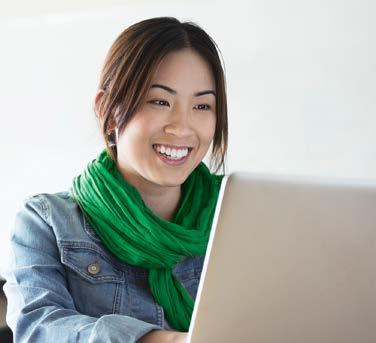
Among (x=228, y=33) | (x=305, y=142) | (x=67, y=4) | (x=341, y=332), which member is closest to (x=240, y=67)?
(x=228, y=33)

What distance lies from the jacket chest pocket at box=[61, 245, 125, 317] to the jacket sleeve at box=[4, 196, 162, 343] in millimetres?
22

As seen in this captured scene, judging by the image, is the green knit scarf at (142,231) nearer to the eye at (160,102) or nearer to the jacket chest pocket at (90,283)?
the jacket chest pocket at (90,283)

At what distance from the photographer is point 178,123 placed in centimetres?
127

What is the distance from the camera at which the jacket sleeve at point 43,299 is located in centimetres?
89

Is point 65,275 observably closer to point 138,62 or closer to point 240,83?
point 138,62

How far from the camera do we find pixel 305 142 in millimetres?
1955

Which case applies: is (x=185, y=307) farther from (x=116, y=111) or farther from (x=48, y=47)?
(x=48, y=47)

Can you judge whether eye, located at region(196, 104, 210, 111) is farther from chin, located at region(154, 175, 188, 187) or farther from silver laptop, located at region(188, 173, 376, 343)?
silver laptop, located at region(188, 173, 376, 343)

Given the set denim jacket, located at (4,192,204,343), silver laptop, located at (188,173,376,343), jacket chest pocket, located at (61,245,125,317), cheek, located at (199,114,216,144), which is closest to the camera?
silver laptop, located at (188,173,376,343)

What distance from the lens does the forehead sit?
127 centimetres

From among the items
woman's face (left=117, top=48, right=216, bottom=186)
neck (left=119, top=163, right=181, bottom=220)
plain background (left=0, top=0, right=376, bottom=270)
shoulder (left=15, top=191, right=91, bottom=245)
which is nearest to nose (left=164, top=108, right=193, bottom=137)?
woman's face (left=117, top=48, right=216, bottom=186)

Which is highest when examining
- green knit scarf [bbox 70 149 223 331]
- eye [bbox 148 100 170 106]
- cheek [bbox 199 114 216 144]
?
eye [bbox 148 100 170 106]

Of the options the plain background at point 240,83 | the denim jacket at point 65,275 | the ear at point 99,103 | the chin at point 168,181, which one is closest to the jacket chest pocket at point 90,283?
the denim jacket at point 65,275

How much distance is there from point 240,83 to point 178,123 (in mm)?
798
